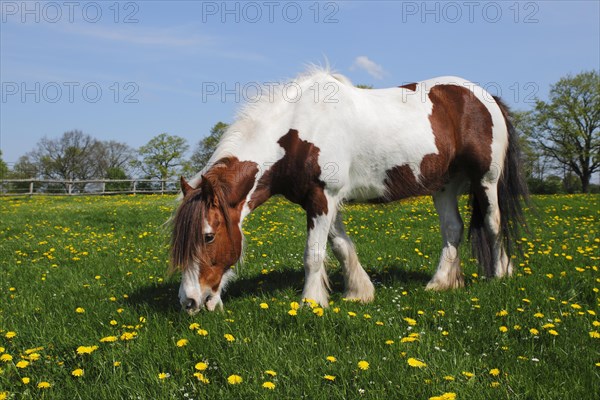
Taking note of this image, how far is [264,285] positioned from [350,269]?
1074 mm

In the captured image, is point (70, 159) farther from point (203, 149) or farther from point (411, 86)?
point (411, 86)

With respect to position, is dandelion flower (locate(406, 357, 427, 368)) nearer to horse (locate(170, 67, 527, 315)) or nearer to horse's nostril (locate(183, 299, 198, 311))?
horse (locate(170, 67, 527, 315))

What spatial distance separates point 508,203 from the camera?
6051 millimetres

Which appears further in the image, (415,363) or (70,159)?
(70,159)

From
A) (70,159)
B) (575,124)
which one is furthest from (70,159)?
(575,124)

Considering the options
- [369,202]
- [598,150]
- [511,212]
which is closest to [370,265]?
[369,202]

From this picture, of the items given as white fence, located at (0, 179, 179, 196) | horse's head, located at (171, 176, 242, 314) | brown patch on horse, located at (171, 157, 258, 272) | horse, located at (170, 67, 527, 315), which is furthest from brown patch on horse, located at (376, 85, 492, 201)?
white fence, located at (0, 179, 179, 196)

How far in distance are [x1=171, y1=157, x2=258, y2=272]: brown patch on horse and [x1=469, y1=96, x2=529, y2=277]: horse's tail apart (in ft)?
10.2

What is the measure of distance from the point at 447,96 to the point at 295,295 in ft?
9.83

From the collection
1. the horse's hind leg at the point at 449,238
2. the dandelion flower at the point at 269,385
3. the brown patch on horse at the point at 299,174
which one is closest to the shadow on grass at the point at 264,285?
the horse's hind leg at the point at 449,238

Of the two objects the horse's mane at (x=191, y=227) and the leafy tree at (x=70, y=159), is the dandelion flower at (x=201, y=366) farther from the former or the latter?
the leafy tree at (x=70, y=159)

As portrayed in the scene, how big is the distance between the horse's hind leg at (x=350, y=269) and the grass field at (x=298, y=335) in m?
0.19

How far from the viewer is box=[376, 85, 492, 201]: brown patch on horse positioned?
201 inches

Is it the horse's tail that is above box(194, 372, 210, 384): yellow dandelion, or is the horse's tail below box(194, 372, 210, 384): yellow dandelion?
above
